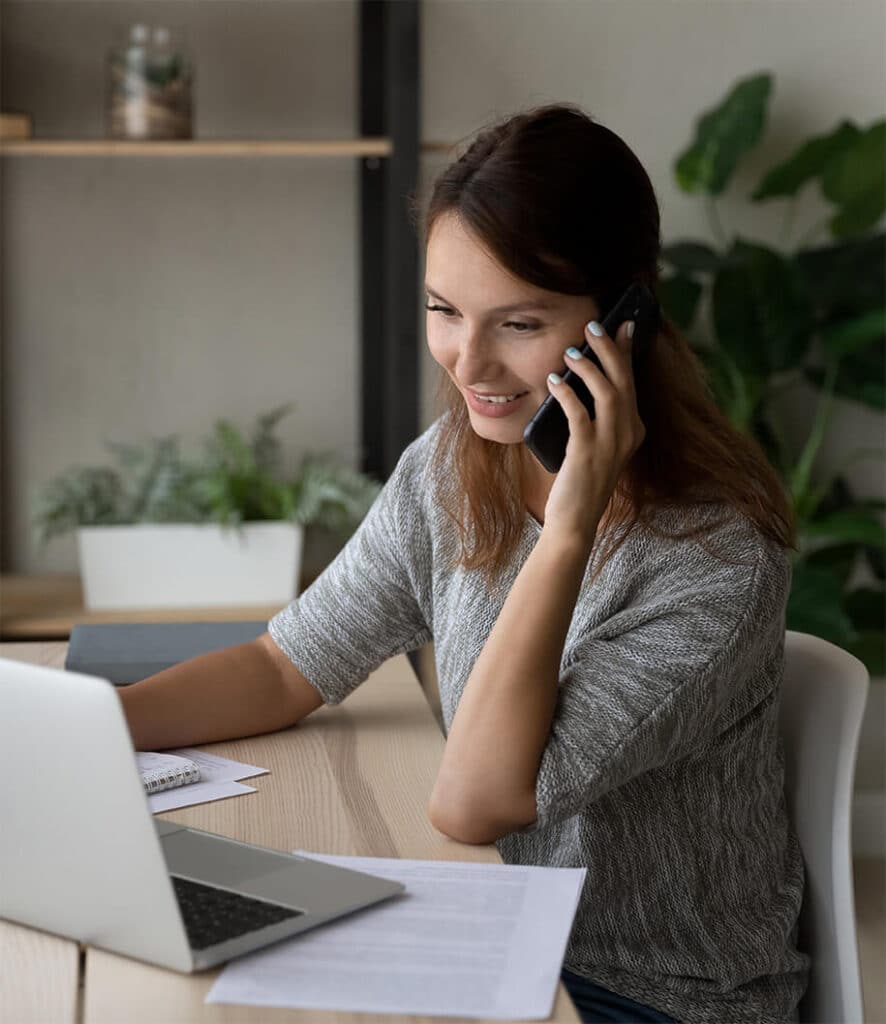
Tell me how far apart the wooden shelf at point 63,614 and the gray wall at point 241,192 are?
0.80ft

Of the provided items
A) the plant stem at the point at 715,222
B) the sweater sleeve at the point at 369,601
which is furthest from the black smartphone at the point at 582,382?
the plant stem at the point at 715,222

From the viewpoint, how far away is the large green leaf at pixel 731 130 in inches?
105

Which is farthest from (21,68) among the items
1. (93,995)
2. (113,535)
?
(93,995)

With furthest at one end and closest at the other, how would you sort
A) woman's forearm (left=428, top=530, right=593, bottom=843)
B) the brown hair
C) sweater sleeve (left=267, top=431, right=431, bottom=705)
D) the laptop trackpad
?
sweater sleeve (left=267, top=431, right=431, bottom=705) < the brown hair < woman's forearm (left=428, top=530, right=593, bottom=843) < the laptop trackpad

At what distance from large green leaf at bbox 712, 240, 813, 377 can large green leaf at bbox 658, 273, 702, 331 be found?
6 cm

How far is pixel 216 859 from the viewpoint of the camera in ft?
3.34

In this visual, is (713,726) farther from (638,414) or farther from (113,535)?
(113,535)

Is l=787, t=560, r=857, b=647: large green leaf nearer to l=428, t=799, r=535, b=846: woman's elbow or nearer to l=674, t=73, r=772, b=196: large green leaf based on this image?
l=674, t=73, r=772, b=196: large green leaf

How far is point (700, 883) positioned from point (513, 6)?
198cm

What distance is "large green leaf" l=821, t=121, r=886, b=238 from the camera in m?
2.63

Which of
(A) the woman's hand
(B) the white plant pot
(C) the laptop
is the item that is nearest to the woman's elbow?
(C) the laptop

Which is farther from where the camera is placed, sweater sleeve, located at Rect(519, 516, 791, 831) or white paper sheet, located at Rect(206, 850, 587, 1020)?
sweater sleeve, located at Rect(519, 516, 791, 831)

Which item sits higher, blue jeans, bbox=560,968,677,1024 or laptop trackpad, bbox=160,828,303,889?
laptop trackpad, bbox=160,828,303,889

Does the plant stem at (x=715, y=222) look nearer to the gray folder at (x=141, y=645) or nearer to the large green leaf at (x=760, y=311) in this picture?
the large green leaf at (x=760, y=311)
